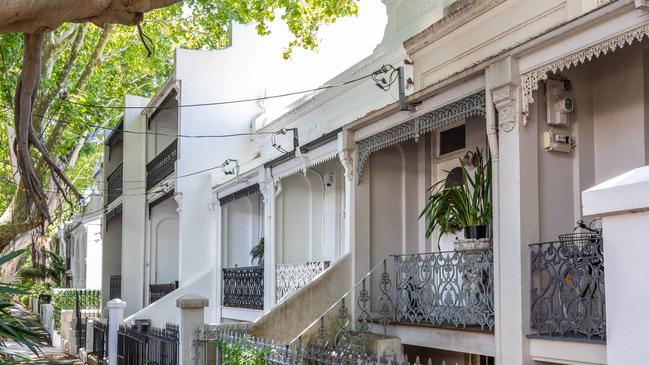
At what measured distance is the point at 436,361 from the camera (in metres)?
10.7

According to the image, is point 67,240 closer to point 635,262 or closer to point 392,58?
point 392,58

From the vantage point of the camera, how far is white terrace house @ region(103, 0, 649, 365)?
702 cm

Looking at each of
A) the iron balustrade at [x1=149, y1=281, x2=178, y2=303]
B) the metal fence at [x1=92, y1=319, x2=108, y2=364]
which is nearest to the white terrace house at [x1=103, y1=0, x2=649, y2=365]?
the iron balustrade at [x1=149, y1=281, x2=178, y2=303]

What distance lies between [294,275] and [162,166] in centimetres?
883

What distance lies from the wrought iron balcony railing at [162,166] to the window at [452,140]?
10148 mm

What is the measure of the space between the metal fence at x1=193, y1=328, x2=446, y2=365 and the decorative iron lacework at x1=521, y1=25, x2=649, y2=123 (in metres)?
2.95

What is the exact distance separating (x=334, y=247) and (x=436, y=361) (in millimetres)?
4918

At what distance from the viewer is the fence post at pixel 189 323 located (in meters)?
9.86

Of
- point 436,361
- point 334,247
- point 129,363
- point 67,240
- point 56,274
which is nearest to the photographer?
point 436,361

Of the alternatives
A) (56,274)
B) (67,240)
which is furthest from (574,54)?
(67,240)

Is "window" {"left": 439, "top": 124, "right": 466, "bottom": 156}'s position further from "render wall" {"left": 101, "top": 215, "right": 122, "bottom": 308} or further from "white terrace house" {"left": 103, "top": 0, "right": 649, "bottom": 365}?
"render wall" {"left": 101, "top": 215, "right": 122, "bottom": 308}

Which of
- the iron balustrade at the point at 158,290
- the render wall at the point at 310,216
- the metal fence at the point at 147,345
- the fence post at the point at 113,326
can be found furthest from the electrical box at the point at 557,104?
the iron balustrade at the point at 158,290

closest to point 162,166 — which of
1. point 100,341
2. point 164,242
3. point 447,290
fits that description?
point 164,242

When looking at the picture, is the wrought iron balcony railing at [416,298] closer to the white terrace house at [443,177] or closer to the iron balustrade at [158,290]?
the white terrace house at [443,177]
